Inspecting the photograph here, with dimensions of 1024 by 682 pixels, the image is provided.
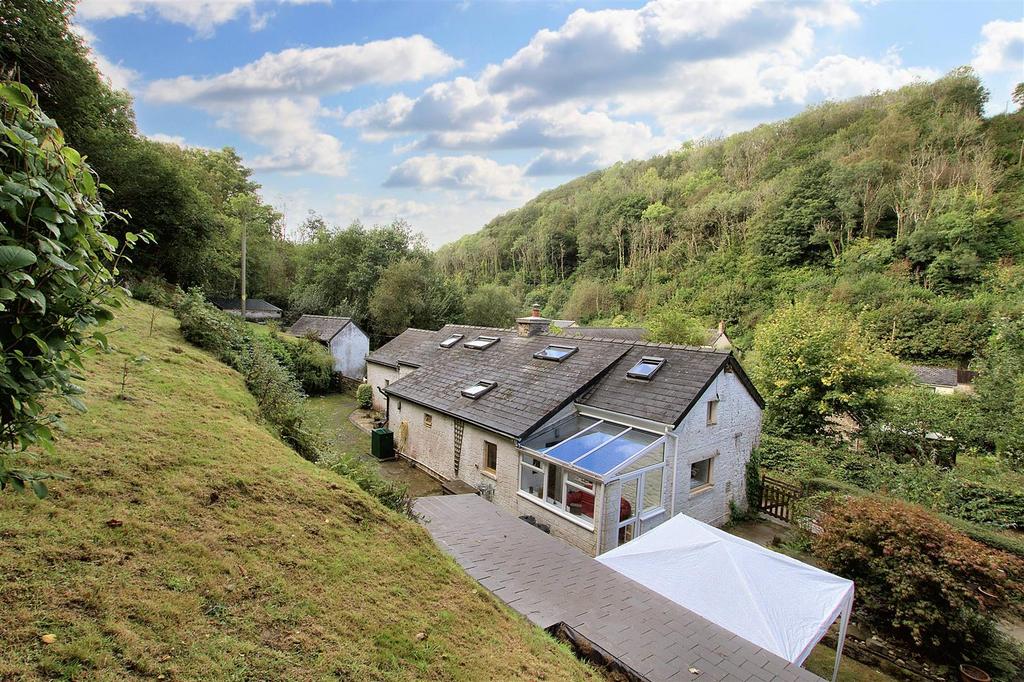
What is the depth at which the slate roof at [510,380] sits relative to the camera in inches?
527

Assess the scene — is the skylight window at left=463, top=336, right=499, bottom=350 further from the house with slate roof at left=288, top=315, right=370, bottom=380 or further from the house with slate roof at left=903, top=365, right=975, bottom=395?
the house with slate roof at left=903, top=365, right=975, bottom=395

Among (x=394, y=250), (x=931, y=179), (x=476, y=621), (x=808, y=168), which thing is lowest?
(x=476, y=621)

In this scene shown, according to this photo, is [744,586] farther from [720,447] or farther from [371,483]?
[720,447]

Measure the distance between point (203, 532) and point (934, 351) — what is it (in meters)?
39.0

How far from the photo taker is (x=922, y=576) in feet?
26.0

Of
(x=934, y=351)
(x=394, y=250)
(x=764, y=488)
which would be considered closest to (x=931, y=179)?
(x=934, y=351)

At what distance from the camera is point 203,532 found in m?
4.25

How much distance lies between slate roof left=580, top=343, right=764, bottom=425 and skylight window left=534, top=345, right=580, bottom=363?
187cm

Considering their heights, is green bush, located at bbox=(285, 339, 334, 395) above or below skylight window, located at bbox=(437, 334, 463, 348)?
below

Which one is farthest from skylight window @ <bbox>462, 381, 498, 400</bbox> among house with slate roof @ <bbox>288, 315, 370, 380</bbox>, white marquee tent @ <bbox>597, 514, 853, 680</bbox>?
house with slate roof @ <bbox>288, 315, 370, 380</bbox>

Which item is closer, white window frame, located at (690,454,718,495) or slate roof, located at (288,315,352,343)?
white window frame, located at (690,454,718,495)

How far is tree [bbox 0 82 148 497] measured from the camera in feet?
6.44

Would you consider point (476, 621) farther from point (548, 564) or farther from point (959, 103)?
point (959, 103)

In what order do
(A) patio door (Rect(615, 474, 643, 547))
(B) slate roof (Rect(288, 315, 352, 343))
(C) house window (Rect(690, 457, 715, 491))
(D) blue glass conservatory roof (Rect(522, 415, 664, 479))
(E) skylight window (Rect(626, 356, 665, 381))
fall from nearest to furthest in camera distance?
(D) blue glass conservatory roof (Rect(522, 415, 664, 479)) < (A) patio door (Rect(615, 474, 643, 547)) < (C) house window (Rect(690, 457, 715, 491)) < (E) skylight window (Rect(626, 356, 665, 381)) < (B) slate roof (Rect(288, 315, 352, 343))
